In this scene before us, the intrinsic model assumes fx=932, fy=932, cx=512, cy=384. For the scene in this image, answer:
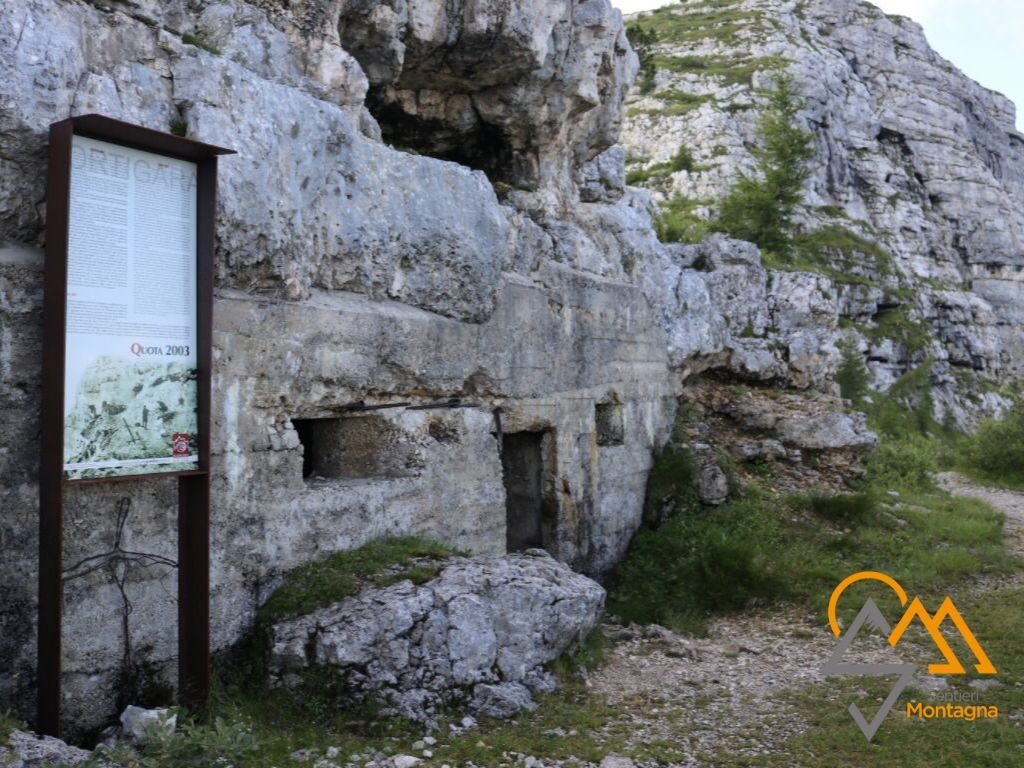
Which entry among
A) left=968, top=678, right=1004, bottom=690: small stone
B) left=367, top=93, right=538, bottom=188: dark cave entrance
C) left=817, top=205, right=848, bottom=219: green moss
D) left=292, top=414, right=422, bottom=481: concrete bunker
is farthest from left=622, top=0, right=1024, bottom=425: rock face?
left=292, top=414, right=422, bottom=481: concrete bunker

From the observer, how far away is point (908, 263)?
135 feet

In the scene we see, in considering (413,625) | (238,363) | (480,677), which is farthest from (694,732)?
(238,363)

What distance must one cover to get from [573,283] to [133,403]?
5712 mm

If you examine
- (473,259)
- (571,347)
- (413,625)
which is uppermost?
(473,259)

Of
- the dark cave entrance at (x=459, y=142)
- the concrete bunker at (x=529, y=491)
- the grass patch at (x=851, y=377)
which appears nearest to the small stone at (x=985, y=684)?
the concrete bunker at (x=529, y=491)

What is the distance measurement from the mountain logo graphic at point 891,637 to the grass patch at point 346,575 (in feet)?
10.0

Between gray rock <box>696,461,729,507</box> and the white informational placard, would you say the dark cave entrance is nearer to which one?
gray rock <box>696,461,729,507</box>

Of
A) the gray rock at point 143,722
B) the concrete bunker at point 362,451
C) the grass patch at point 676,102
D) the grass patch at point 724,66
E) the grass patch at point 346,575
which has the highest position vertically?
the grass patch at point 724,66

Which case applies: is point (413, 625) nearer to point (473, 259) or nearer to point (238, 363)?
point (238, 363)

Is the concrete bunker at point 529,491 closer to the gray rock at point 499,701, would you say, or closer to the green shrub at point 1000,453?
the gray rock at point 499,701

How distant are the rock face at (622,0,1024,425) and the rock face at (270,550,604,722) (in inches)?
1011

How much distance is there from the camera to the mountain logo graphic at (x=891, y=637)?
250 inches

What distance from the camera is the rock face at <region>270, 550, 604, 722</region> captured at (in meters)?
5.52

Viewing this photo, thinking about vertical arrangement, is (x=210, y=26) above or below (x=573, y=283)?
above
